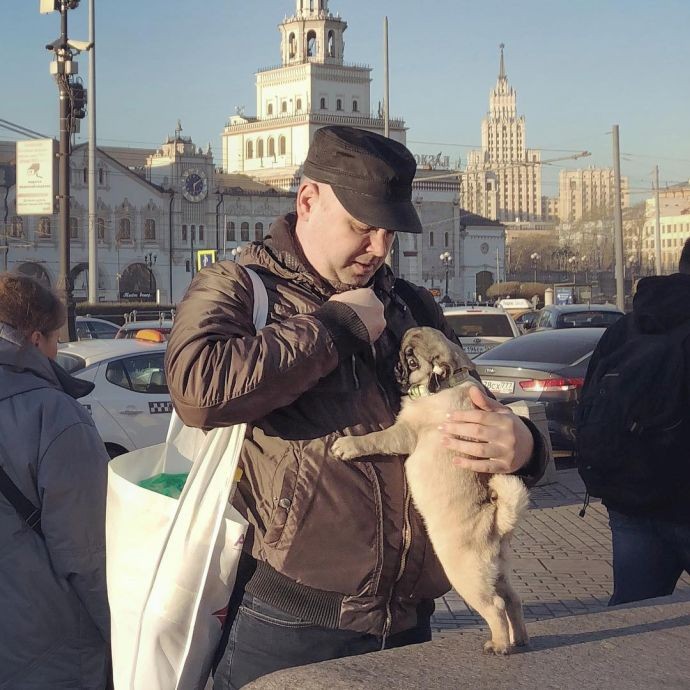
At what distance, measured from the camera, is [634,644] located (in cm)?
290

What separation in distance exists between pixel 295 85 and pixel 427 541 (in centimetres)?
12481

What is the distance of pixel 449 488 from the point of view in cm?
251

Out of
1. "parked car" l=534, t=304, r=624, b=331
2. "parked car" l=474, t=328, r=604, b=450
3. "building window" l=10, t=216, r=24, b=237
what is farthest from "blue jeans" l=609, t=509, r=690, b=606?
"building window" l=10, t=216, r=24, b=237

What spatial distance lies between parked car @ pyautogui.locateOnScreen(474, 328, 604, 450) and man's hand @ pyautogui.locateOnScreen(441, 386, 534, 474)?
10.2 m

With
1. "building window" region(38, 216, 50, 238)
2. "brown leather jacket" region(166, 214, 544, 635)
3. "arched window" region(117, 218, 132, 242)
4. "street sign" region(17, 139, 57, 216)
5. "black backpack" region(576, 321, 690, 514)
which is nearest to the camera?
"brown leather jacket" region(166, 214, 544, 635)

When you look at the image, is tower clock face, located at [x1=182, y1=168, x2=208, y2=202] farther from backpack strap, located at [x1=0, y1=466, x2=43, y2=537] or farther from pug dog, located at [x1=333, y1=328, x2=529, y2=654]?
pug dog, located at [x1=333, y1=328, x2=529, y2=654]

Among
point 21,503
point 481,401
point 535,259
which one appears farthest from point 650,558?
point 535,259

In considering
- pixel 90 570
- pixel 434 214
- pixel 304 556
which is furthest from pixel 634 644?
pixel 434 214

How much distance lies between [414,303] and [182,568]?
1.00 meters

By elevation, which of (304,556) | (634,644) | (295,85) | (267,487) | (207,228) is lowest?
(634,644)

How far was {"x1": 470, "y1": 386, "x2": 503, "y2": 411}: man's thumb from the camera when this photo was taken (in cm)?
255

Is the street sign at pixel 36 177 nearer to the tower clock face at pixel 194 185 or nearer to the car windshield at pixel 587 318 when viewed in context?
the car windshield at pixel 587 318

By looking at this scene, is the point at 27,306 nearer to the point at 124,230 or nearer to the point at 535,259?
the point at 124,230

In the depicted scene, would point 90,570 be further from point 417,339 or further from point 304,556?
point 417,339
